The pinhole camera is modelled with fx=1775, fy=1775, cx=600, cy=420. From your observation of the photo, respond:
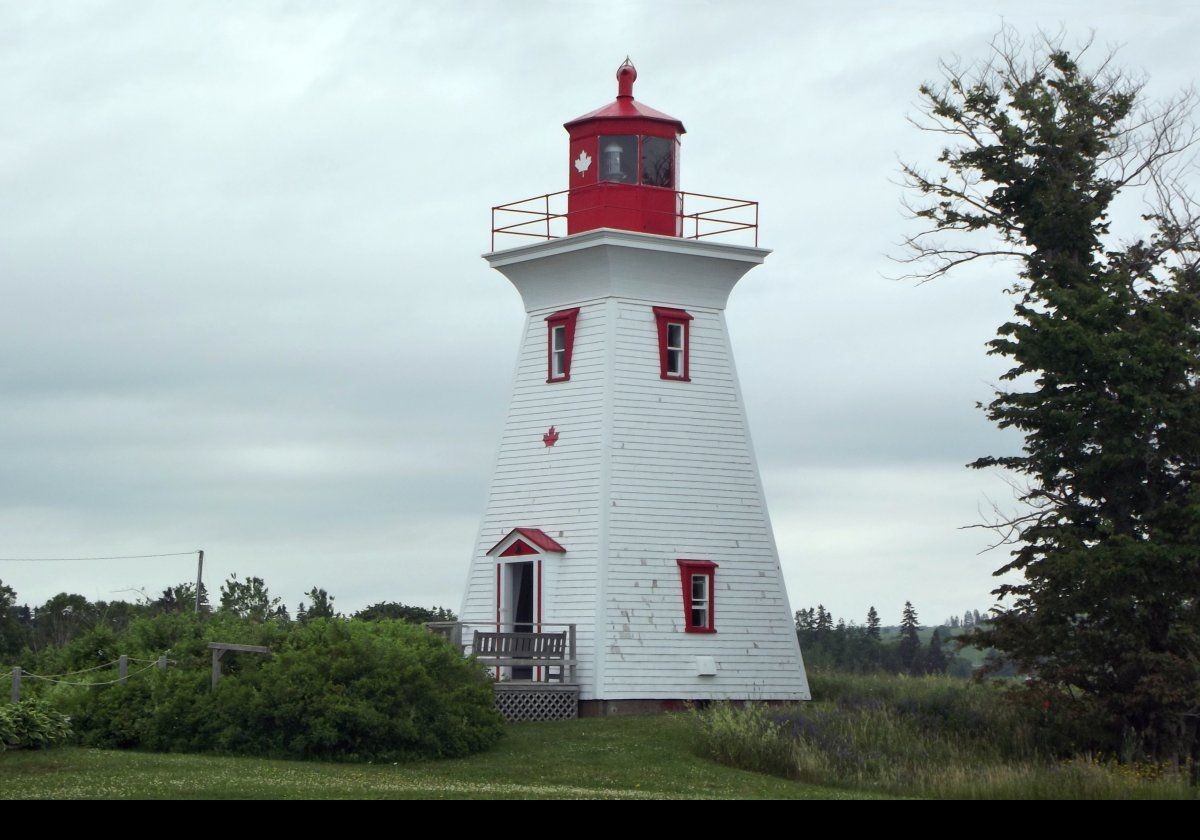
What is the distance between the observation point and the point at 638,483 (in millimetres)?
31750

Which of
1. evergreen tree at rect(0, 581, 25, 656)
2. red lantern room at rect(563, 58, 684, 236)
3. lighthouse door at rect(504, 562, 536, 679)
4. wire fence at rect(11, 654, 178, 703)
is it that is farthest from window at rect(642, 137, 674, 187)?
evergreen tree at rect(0, 581, 25, 656)

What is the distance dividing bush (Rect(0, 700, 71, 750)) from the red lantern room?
13361 millimetres

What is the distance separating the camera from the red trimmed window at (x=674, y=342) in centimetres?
3272

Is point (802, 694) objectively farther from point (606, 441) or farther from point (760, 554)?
point (606, 441)

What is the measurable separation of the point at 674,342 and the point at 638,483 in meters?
2.96

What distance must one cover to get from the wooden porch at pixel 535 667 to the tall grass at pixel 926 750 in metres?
2.61

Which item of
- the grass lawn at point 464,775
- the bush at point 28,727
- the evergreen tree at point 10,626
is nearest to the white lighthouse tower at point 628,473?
the grass lawn at point 464,775

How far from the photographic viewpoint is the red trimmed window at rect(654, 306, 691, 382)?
32719 mm

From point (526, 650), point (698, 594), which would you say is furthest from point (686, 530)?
point (526, 650)

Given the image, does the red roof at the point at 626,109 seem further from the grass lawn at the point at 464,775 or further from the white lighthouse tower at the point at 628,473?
the grass lawn at the point at 464,775

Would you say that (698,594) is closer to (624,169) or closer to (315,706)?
(624,169)

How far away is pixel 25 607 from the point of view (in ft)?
198

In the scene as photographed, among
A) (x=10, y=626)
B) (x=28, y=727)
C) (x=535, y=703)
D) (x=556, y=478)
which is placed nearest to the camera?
(x=28, y=727)
